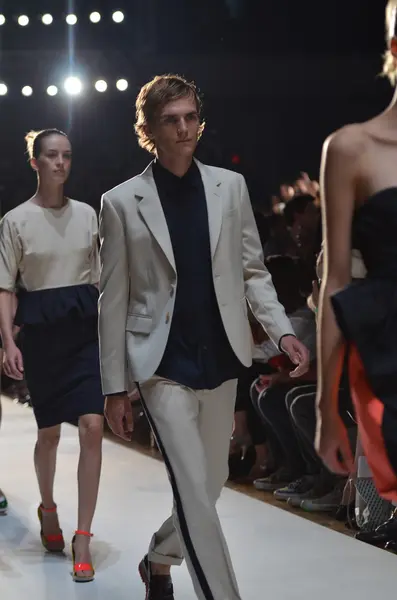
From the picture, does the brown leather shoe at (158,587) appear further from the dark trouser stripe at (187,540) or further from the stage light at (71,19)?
the stage light at (71,19)

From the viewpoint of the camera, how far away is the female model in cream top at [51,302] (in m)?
3.68

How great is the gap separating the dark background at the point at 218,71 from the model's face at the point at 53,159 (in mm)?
2973

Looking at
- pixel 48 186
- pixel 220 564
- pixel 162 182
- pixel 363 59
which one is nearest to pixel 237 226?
pixel 162 182

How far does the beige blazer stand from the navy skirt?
2.94 feet

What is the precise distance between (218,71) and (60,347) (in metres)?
3.85

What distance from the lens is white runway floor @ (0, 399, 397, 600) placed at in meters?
3.30

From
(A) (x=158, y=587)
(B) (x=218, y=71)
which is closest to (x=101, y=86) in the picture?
(B) (x=218, y=71)

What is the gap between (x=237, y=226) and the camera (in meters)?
2.76

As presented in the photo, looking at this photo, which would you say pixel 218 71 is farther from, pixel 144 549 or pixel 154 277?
pixel 154 277

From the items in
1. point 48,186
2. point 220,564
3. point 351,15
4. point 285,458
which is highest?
point 351,15

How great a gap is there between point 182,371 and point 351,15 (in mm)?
4225

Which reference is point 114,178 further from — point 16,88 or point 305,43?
point 305,43

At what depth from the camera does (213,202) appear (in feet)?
8.96

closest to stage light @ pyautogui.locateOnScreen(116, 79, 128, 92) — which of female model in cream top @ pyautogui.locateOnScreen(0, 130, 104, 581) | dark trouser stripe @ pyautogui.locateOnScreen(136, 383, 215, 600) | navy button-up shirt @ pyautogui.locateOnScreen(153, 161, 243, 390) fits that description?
female model in cream top @ pyautogui.locateOnScreen(0, 130, 104, 581)
